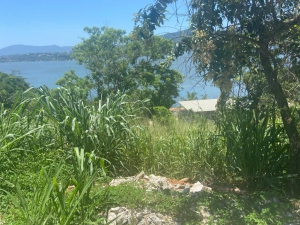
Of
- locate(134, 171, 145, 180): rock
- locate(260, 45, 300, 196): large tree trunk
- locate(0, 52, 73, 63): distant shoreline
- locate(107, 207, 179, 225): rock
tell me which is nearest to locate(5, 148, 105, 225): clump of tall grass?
locate(107, 207, 179, 225): rock

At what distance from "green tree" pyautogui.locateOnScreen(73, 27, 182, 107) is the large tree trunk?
1756 centimetres

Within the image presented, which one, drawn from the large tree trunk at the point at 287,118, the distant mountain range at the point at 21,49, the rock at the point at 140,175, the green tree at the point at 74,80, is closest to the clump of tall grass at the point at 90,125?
the rock at the point at 140,175

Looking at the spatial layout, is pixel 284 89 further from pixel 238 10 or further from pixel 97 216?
pixel 97 216

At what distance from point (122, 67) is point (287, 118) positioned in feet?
59.8

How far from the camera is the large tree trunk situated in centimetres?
387

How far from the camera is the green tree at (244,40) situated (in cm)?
368

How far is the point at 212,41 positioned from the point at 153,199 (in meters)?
1.77

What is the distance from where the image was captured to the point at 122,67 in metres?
21.7

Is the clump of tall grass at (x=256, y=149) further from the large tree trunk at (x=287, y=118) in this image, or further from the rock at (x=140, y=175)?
the rock at (x=140, y=175)

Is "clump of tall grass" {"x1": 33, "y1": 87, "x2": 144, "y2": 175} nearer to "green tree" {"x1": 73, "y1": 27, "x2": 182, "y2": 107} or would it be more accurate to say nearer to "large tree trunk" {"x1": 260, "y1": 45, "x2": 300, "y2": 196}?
"large tree trunk" {"x1": 260, "y1": 45, "x2": 300, "y2": 196}

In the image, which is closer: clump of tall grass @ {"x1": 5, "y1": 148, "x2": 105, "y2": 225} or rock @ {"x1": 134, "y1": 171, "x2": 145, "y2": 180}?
clump of tall grass @ {"x1": 5, "y1": 148, "x2": 105, "y2": 225}

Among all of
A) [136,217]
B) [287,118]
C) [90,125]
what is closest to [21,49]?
[90,125]

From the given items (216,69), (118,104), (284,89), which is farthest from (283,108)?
(118,104)

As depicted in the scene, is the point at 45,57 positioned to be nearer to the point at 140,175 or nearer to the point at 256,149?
the point at 140,175
